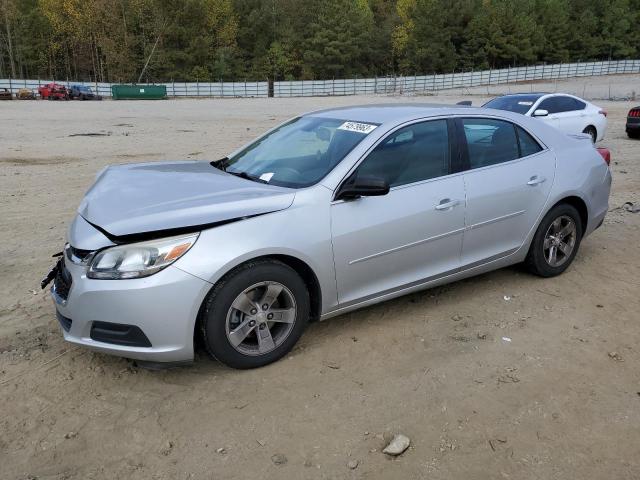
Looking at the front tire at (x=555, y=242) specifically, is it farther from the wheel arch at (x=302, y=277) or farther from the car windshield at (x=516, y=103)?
the car windshield at (x=516, y=103)

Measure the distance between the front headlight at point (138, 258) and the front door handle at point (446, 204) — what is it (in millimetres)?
1822

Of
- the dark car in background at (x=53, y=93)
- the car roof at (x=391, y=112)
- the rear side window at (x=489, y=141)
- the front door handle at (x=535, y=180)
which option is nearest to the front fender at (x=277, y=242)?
the car roof at (x=391, y=112)

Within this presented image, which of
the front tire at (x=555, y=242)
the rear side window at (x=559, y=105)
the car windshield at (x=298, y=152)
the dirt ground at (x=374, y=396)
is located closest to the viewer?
the dirt ground at (x=374, y=396)

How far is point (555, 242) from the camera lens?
190 inches

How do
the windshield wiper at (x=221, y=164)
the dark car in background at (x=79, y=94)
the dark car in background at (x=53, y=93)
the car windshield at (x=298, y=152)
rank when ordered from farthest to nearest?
1. the dark car in background at (x=79, y=94)
2. the dark car in background at (x=53, y=93)
3. the windshield wiper at (x=221, y=164)
4. the car windshield at (x=298, y=152)

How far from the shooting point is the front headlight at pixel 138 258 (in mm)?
3021

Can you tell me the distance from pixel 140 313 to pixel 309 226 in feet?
3.65

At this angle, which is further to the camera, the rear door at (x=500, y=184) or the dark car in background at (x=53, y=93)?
the dark car in background at (x=53, y=93)

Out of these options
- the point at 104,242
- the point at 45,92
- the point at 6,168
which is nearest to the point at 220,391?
the point at 104,242

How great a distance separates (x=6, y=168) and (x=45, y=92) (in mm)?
40864

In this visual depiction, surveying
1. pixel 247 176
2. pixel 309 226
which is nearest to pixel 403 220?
pixel 309 226

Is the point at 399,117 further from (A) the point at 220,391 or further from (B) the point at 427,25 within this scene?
(B) the point at 427,25

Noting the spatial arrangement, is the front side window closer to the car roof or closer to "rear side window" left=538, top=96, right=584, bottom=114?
the car roof

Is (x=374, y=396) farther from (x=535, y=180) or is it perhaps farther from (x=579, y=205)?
(x=579, y=205)
